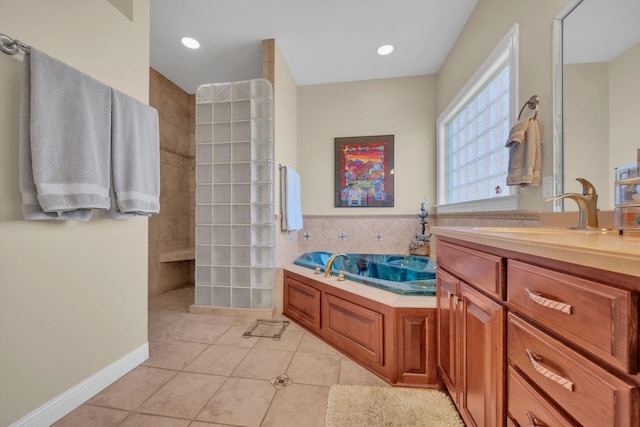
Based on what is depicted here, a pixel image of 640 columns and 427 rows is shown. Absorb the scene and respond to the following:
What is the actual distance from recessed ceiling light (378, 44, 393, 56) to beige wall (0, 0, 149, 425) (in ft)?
6.92

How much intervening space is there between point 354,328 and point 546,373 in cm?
123

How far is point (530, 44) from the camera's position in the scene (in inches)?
59.6

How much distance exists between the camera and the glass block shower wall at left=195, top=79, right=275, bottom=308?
2.45 meters

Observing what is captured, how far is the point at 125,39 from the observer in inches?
61.6

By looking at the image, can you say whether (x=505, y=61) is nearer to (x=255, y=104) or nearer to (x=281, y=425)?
(x=255, y=104)

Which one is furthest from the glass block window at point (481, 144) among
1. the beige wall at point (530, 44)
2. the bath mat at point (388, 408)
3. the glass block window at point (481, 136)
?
the bath mat at point (388, 408)

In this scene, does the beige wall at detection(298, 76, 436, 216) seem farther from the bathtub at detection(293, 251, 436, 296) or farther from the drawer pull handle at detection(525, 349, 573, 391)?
the drawer pull handle at detection(525, 349, 573, 391)

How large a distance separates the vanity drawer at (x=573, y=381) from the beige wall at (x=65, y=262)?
75.8 inches

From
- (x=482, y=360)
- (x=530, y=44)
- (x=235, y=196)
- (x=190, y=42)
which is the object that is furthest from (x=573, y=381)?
(x=190, y=42)

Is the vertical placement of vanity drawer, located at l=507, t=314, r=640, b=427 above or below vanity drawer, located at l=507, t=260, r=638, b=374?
below

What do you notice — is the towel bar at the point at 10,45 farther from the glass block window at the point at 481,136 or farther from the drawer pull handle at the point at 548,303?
the glass block window at the point at 481,136

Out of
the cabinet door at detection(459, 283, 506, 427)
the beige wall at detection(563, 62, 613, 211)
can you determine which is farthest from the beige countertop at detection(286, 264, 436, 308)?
the beige wall at detection(563, 62, 613, 211)

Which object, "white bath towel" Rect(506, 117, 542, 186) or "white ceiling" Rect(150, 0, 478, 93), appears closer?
"white bath towel" Rect(506, 117, 542, 186)

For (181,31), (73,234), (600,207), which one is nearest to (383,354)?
(600,207)
